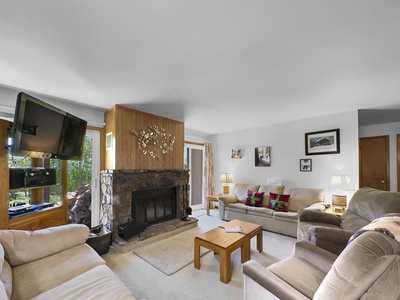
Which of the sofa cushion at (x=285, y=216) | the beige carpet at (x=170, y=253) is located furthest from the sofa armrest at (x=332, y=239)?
the beige carpet at (x=170, y=253)

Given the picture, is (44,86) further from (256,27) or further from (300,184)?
(300,184)

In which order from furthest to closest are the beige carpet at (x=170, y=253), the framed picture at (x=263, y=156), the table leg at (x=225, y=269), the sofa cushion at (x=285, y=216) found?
the framed picture at (x=263, y=156) → the sofa cushion at (x=285, y=216) → the beige carpet at (x=170, y=253) → the table leg at (x=225, y=269)

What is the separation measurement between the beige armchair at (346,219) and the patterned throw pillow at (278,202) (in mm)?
1167

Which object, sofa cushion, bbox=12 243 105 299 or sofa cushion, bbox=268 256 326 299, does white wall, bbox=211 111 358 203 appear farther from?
sofa cushion, bbox=12 243 105 299

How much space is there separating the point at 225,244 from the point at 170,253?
98 cm

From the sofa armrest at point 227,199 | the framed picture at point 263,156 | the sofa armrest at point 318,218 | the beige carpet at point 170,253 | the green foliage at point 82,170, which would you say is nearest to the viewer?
the beige carpet at point 170,253

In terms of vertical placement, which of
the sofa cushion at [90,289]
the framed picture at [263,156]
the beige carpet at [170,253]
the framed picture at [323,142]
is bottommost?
the beige carpet at [170,253]

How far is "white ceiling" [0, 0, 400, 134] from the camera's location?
123 cm

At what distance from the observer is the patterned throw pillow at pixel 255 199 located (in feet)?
13.4

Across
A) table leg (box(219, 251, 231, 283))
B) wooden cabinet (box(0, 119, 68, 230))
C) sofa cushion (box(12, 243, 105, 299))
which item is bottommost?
table leg (box(219, 251, 231, 283))

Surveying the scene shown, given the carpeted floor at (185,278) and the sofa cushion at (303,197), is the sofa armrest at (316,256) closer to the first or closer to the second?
the carpeted floor at (185,278)

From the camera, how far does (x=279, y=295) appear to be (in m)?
1.14

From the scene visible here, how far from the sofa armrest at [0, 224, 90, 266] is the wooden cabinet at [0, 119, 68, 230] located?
423mm

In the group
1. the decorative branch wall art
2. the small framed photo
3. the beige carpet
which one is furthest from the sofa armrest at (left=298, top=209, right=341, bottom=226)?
the small framed photo
